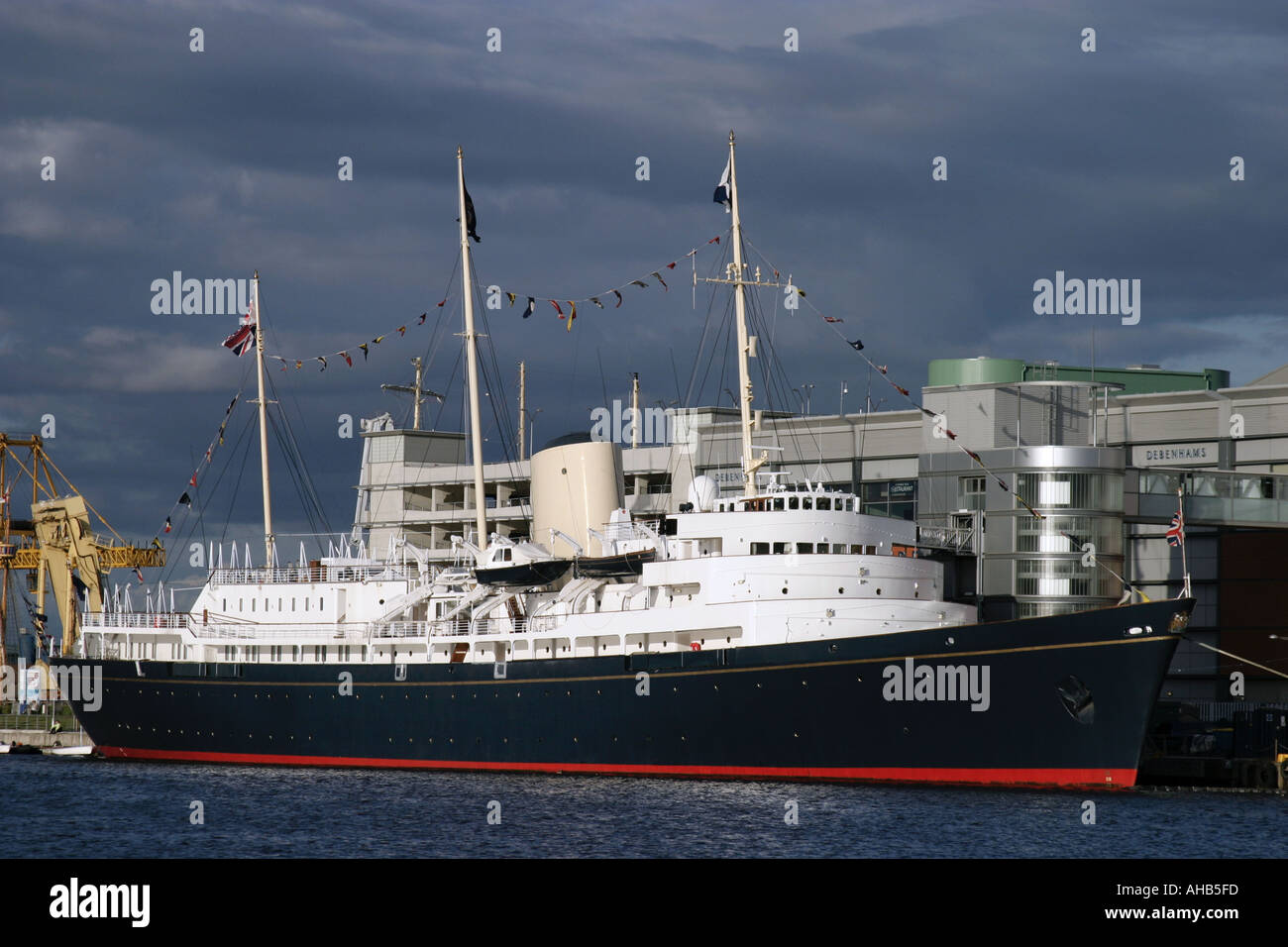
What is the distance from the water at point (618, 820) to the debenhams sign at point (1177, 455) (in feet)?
86.7

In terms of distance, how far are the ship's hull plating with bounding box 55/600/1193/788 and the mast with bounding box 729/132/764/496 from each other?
18.6ft

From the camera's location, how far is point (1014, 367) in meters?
69.1

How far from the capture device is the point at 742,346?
45656 mm

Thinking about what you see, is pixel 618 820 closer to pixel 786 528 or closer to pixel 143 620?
pixel 786 528

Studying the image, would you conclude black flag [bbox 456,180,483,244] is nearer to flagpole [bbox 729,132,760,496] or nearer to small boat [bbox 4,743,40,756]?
flagpole [bbox 729,132,760,496]

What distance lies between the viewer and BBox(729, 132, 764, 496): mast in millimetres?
44250

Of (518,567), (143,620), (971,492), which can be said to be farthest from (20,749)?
(971,492)

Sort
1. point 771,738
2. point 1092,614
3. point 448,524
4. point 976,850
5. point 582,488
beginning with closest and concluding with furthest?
point 976,850 < point 1092,614 < point 771,738 < point 582,488 < point 448,524

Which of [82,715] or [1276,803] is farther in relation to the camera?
[82,715]

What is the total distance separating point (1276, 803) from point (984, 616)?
2034 centimetres

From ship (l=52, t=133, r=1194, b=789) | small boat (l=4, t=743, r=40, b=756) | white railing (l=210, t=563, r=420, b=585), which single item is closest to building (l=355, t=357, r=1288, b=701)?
white railing (l=210, t=563, r=420, b=585)

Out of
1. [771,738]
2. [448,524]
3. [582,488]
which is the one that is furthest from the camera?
[448,524]
